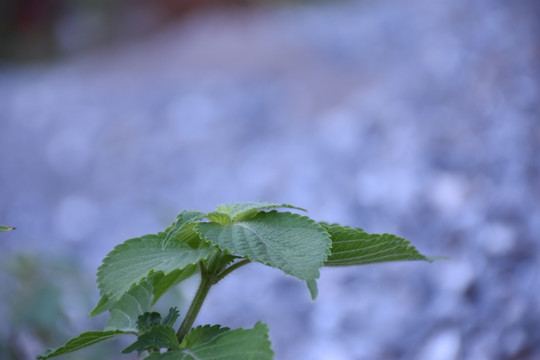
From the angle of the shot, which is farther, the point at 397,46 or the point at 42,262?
the point at 397,46

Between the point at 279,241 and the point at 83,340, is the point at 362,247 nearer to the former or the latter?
the point at 279,241

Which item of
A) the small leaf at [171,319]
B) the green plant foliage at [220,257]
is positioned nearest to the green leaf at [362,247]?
the green plant foliage at [220,257]

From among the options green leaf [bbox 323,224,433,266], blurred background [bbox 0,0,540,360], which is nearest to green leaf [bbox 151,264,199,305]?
green leaf [bbox 323,224,433,266]

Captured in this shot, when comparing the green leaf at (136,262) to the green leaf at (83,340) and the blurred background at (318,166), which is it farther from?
the blurred background at (318,166)

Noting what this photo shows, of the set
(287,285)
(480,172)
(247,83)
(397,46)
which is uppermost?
(397,46)

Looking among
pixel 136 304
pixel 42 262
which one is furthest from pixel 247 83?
pixel 136 304

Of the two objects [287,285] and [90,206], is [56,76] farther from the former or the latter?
[287,285]

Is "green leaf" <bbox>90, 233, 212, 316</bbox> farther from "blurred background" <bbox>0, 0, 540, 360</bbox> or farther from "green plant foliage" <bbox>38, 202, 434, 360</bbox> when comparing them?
"blurred background" <bbox>0, 0, 540, 360</bbox>
